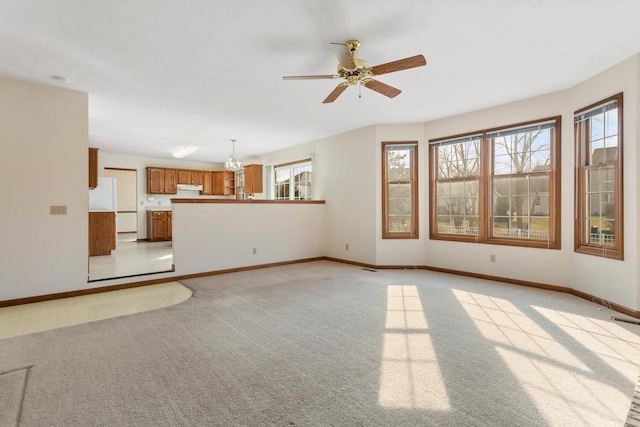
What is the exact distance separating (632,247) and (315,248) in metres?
4.85

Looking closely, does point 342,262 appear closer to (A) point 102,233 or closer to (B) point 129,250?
(B) point 129,250

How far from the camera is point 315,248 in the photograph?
6.79 m

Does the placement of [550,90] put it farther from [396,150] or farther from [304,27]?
[304,27]

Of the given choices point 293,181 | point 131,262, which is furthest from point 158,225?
point 293,181

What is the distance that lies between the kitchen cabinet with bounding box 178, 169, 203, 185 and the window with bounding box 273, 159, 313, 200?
2866 mm

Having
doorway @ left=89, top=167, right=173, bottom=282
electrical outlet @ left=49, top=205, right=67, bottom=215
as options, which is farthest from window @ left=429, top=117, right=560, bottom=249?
electrical outlet @ left=49, top=205, right=67, bottom=215

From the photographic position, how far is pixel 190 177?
975cm

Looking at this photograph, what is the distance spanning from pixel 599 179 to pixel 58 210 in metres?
6.60

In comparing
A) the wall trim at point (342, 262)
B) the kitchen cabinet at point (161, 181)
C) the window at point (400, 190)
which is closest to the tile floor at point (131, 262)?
the wall trim at point (342, 262)

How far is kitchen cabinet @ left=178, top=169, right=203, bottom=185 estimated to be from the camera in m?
9.57

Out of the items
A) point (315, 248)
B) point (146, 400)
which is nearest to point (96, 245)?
point (315, 248)

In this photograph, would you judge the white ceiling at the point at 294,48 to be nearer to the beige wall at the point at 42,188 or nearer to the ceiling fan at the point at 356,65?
the ceiling fan at the point at 356,65

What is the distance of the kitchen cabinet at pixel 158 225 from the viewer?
891 centimetres

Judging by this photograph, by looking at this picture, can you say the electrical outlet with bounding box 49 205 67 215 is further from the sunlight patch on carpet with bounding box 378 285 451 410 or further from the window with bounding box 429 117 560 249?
the window with bounding box 429 117 560 249
